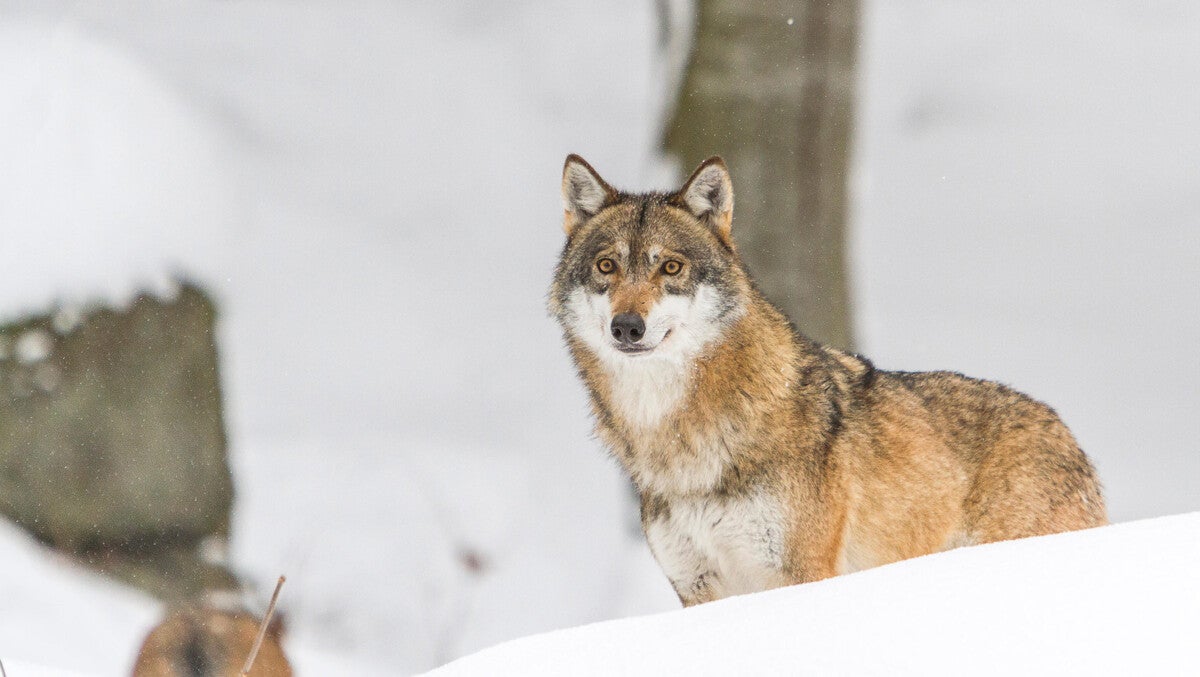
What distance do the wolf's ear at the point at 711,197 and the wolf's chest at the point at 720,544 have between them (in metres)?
0.96

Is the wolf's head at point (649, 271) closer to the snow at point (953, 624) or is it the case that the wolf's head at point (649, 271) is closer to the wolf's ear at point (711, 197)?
the wolf's ear at point (711, 197)

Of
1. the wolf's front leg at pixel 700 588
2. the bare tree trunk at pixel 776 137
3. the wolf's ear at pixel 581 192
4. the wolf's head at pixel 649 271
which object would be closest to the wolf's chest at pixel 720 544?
the wolf's front leg at pixel 700 588

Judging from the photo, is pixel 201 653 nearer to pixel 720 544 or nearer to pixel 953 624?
pixel 720 544

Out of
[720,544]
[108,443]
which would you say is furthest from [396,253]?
[720,544]

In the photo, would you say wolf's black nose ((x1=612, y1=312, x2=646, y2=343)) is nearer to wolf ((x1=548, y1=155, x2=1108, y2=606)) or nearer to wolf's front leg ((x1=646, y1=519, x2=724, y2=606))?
wolf ((x1=548, y1=155, x2=1108, y2=606))

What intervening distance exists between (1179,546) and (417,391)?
316 inches

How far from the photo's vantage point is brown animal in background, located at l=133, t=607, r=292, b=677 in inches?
204

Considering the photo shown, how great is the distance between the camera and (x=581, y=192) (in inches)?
182

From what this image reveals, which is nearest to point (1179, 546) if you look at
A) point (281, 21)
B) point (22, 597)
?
point (22, 597)

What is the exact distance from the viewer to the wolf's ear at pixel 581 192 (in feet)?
15.0

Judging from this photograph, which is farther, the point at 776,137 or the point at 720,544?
the point at 776,137

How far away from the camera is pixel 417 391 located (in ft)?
33.2

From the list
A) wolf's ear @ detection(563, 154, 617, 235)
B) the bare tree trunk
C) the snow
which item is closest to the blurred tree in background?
the bare tree trunk

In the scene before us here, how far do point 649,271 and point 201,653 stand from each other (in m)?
2.54
